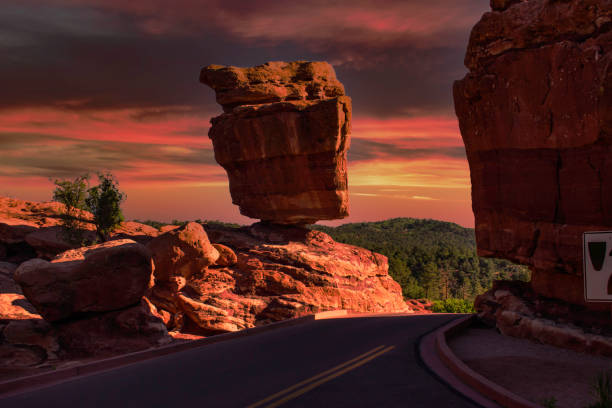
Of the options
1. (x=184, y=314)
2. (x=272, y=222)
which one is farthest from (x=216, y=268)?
(x=272, y=222)

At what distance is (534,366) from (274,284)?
15512 millimetres

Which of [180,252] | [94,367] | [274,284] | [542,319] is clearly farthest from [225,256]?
[542,319]

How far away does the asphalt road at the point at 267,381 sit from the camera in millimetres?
8211

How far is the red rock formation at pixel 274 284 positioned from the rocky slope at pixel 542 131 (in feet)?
35.3

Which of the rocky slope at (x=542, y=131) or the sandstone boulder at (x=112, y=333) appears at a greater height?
the rocky slope at (x=542, y=131)

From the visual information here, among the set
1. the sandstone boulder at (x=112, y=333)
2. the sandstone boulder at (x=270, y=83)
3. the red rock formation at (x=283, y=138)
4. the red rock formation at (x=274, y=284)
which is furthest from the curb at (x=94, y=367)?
the sandstone boulder at (x=270, y=83)

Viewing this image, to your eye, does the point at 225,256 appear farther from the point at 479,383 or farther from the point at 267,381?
the point at 479,383

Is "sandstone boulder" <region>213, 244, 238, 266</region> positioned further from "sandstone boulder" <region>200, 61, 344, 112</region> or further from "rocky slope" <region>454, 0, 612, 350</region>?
"rocky slope" <region>454, 0, 612, 350</region>

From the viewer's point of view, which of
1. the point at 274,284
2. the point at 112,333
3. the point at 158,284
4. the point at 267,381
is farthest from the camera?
the point at 274,284

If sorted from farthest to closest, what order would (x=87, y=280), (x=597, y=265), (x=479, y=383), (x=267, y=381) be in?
(x=87, y=280)
(x=267, y=381)
(x=479, y=383)
(x=597, y=265)

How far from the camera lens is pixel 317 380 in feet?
31.0

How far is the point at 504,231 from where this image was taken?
16453 mm

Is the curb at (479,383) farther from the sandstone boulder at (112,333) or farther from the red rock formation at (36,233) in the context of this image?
the red rock formation at (36,233)

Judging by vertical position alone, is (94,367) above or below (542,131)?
below
